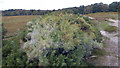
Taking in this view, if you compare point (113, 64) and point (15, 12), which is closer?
point (113, 64)

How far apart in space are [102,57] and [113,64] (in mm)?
1428

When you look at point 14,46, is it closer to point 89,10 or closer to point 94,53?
point 94,53

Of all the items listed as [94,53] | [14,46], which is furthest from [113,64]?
Result: [14,46]

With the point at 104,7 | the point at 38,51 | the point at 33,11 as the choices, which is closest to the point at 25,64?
the point at 38,51

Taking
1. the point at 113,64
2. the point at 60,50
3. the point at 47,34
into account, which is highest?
the point at 47,34

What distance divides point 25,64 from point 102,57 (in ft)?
25.5

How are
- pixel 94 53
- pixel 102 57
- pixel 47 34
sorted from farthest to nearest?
pixel 94 53 < pixel 102 57 < pixel 47 34

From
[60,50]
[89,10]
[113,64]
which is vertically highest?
[89,10]

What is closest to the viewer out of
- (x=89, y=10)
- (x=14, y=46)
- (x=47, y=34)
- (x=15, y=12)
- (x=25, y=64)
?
(x=25, y=64)

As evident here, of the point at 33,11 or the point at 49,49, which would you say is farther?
the point at 33,11

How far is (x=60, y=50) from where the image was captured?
6.81 metres

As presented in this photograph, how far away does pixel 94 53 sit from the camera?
1098 centimetres

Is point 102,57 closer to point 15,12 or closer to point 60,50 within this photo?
point 60,50

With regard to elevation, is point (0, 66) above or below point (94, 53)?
above
